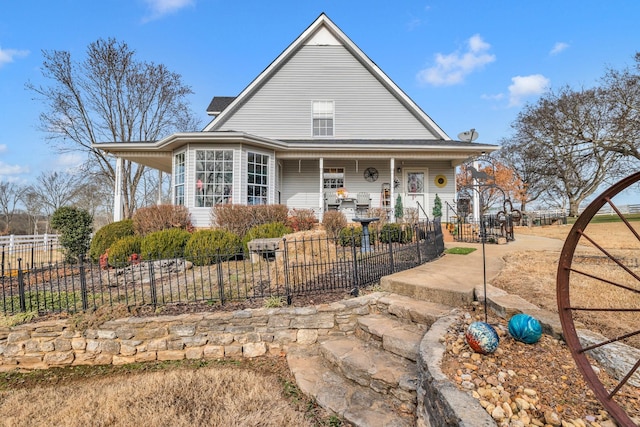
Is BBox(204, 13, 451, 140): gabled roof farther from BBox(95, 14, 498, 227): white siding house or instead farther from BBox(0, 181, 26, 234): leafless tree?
BBox(0, 181, 26, 234): leafless tree

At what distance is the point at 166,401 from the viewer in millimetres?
2787

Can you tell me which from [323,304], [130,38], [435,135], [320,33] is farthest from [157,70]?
[323,304]

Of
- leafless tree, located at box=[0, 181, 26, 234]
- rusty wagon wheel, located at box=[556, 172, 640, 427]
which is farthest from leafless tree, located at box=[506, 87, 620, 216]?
leafless tree, located at box=[0, 181, 26, 234]

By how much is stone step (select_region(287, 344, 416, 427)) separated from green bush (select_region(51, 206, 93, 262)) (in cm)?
875

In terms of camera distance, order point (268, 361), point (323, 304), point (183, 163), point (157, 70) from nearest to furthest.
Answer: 1. point (268, 361)
2. point (323, 304)
3. point (183, 163)
4. point (157, 70)

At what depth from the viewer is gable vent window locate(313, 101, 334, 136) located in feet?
44.3

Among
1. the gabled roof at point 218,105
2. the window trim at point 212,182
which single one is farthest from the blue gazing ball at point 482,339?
the gabled roof at point 218,105

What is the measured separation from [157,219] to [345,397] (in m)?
8.17

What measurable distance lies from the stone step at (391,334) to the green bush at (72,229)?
9072mm

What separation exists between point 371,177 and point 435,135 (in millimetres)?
3454

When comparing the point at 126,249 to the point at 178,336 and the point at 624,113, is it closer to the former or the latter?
the point at 178,336

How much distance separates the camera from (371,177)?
13.3 metres

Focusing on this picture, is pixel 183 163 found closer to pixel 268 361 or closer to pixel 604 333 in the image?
pixel 268 361

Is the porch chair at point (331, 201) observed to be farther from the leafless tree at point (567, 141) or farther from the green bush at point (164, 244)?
the leafless tree at point (567, 141)
